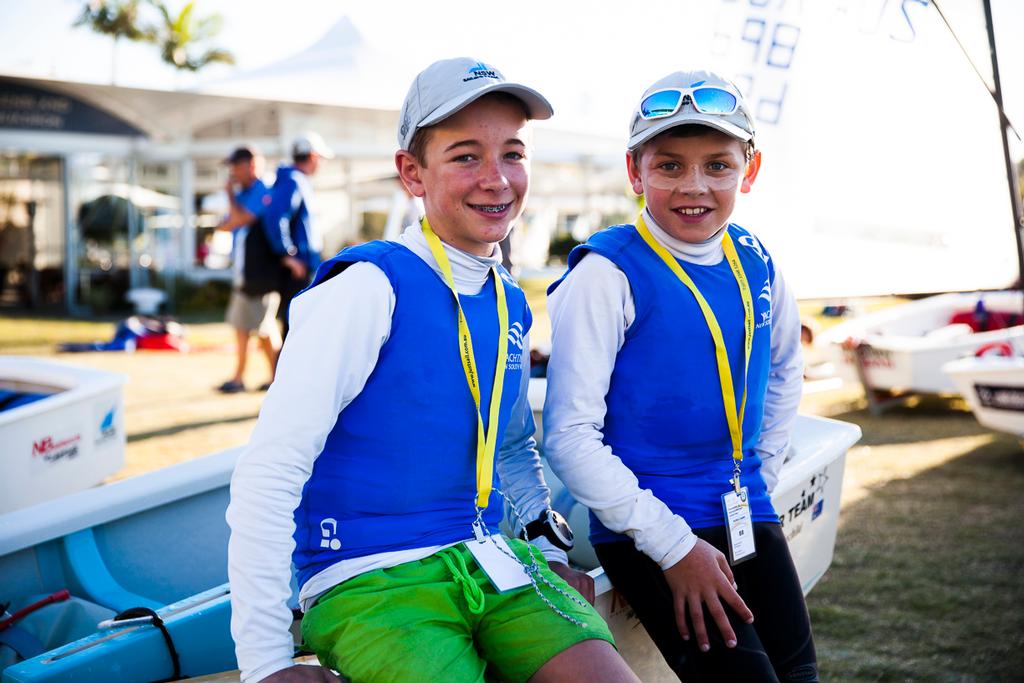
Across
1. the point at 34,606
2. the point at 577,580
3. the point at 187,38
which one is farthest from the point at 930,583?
the point at 187,38

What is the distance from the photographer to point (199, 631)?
196 centimetres

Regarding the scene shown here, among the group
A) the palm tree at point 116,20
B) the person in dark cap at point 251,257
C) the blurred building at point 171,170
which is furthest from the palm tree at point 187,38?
the person in dark cap at point 251,257

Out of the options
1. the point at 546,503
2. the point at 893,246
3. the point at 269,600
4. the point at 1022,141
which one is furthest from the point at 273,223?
the point at 269,600

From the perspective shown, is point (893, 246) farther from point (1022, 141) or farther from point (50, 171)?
point (50, 171)

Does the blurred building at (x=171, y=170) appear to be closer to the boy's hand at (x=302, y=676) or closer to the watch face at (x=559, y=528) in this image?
the watch face at (x=559, y=528)

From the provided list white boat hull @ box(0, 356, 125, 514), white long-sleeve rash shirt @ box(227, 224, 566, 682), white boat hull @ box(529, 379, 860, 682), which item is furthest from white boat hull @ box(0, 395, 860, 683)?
white boat hull @ box(0, 356, 125, 514)

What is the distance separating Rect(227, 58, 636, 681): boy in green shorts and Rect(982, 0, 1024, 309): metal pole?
339 cm

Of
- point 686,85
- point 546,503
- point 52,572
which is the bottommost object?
point 52,572

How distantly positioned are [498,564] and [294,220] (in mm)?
5408

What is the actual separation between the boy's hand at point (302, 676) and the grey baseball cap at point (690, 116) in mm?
1184

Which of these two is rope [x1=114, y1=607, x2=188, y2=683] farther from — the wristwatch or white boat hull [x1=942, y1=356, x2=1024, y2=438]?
white boat hull [x1=942, y1=356, x2=1024, y2=438]

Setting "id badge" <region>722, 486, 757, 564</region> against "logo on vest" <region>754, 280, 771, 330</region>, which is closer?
"id badge" <region>722, 486, 757, 564</region>

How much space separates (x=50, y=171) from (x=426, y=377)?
57.7 feet

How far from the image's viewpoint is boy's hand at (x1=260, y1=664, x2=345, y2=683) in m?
1.29
